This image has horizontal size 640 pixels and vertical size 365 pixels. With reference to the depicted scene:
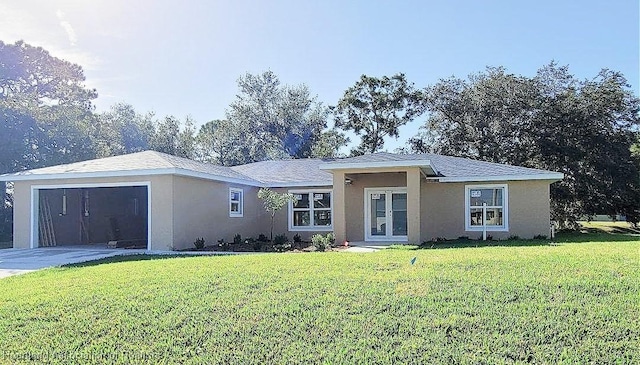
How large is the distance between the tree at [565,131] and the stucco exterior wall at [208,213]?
49.7 feet

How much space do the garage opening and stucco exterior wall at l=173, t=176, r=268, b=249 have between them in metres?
2.77

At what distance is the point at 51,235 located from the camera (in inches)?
715

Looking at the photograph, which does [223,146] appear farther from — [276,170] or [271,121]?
[276,170]

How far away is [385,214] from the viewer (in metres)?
18.6

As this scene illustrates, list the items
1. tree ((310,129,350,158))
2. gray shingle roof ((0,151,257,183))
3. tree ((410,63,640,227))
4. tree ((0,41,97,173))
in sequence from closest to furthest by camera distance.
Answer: gray shingle roof ((0,151,257,183)) → tree ((0,41,97,173)) → tree ((410,63,640,227)) → tree ((310,129,350,158))

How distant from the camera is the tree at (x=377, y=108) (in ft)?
109

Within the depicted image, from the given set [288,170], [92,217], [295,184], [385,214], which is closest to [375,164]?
[385,214]

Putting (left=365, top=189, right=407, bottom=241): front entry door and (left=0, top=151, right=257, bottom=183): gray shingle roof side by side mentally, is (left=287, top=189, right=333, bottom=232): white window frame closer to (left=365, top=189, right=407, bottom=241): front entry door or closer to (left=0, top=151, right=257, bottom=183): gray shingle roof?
(left=365, top=189, right=407, bottom=241): front entry door

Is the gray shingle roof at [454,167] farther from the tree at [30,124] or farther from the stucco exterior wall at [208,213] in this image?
the tree at [30,124]

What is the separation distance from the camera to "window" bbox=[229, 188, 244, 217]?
61.0 ft

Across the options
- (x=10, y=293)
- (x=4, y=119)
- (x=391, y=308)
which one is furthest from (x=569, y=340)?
(x=4, y=119)

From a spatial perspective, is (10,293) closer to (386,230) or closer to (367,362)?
(367,362)

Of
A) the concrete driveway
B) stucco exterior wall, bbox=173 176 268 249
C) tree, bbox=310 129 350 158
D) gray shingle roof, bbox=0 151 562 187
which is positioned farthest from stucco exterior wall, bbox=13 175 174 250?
tree, bbox=310 129 350 158

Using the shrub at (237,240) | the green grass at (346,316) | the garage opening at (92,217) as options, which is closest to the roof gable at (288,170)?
the garage opening at (92,217)
